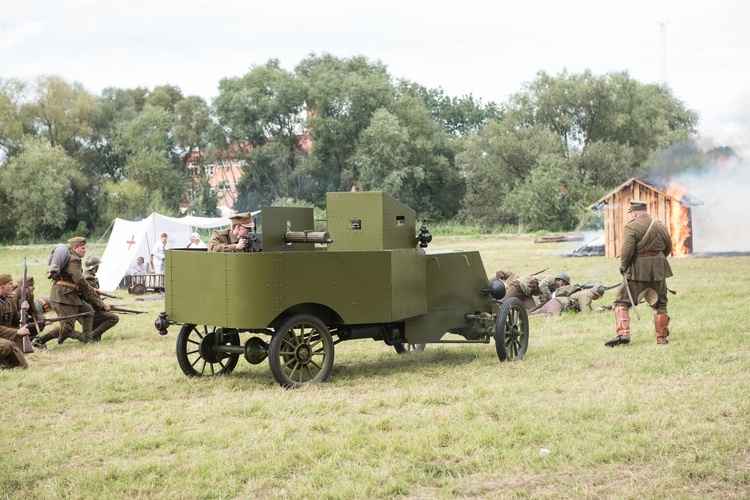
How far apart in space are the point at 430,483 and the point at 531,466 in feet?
2.49

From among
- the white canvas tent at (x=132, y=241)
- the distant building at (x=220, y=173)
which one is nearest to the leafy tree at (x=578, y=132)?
the distant building at (x=220, y=173)

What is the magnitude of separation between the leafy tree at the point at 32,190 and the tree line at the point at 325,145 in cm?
35

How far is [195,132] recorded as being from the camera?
68438mm

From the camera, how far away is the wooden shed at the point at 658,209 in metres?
31.8

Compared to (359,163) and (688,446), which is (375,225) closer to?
(688,446)

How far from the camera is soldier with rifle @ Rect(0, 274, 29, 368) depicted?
10445 mm

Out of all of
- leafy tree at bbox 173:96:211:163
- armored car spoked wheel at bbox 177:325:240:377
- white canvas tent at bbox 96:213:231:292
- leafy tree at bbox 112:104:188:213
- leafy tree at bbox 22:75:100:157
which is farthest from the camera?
leafy tree at bbox 173:96:211:163

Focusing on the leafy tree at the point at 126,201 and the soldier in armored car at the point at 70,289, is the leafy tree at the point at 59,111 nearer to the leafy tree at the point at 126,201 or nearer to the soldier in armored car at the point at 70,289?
the leafy tree at the point at 126,201

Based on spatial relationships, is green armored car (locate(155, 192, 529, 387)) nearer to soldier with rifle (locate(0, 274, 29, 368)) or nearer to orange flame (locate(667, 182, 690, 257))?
soldier with rifle (locate(0, 274, 29, 368))

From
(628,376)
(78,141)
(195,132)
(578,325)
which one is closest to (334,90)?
(195,132)

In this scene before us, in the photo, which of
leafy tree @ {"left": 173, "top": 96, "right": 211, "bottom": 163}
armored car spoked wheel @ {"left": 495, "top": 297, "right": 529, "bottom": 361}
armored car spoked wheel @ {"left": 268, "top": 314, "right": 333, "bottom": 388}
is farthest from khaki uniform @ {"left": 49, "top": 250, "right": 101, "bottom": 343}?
leafy tree @ {"left": 173, "top": 96, "right": 211, "bottom": 163}

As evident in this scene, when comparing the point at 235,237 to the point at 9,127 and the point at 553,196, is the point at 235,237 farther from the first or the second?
the point at 9,127

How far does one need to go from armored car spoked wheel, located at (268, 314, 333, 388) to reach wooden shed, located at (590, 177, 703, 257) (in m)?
24.0

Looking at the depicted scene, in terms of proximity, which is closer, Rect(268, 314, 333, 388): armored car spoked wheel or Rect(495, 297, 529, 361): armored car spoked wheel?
Rect(268, 314, 333, 388): armored car spoked wheel
